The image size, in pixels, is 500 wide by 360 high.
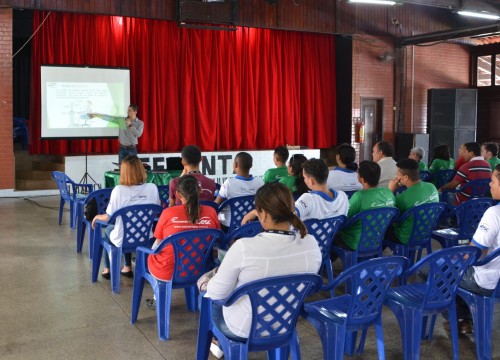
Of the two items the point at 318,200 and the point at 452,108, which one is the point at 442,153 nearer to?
the point at 318,200

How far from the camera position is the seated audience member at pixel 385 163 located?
5.78m

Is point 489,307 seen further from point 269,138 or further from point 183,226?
point 269,138

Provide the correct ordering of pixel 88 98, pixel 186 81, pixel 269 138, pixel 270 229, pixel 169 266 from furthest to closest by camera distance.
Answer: pixel 269 138, pixel 186 81, pixel 88 98, pixel 169 266, pixel 270 229

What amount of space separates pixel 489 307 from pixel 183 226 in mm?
1803

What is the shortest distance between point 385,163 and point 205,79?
6.63 metres

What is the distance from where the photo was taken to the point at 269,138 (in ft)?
41.3

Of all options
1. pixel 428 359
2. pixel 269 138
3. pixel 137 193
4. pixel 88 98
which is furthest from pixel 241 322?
pixel 269 138

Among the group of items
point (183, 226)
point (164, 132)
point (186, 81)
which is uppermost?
point (186, 81)

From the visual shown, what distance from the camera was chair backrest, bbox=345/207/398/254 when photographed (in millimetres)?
4156

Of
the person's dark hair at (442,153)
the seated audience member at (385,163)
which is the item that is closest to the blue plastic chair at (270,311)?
the seated audience member at (385,163)

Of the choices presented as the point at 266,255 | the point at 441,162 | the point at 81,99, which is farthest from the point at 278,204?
the point at 81,99

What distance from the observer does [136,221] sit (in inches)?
169

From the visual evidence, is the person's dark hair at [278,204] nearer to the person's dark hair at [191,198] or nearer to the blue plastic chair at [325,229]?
the person's dark hair at [191,198]

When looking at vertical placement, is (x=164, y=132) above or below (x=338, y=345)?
above
